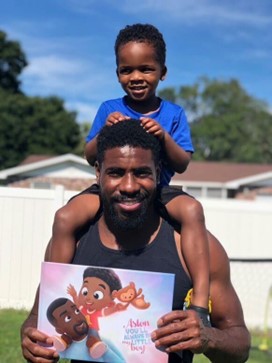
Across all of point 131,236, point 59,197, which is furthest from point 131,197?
point 59,197

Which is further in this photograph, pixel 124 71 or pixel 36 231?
pixel 36 231

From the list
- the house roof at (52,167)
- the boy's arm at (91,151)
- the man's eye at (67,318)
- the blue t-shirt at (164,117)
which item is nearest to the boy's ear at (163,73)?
the blue t-shirt at (164,117)

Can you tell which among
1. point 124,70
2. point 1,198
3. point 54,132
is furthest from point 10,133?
point 124,70

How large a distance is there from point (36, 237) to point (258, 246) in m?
3.37

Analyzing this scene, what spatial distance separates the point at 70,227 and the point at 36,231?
7.38 metres

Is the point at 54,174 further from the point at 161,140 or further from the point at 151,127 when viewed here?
the point at 151,127

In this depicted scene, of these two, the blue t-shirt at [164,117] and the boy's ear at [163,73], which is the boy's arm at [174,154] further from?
the boy's ear at [163,73]

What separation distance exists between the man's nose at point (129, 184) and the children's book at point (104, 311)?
0.82ft

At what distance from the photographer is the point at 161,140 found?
2354 millimetres

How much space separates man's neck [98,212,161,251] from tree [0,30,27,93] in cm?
4091

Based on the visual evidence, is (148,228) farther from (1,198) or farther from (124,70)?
(1,198)

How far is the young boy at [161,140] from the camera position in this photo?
2.14 metres

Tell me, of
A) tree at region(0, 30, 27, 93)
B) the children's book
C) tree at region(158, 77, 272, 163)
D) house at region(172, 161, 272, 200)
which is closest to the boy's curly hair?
the children's book

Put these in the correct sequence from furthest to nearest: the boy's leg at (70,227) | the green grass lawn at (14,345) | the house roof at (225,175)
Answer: the house roof at (225,175) < the green grass lawn at (14,345) < the boy's leg at (70,227)
